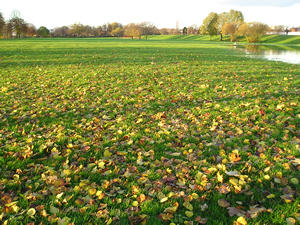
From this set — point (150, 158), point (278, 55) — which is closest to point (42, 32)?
point (278, 55)

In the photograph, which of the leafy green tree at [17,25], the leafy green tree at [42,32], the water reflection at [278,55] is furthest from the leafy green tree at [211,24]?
the leafy green tree at [42,32]

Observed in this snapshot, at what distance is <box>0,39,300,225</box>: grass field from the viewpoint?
259cm

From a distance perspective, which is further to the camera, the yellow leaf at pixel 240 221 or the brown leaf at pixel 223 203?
the brown leaf at pixel 223 203

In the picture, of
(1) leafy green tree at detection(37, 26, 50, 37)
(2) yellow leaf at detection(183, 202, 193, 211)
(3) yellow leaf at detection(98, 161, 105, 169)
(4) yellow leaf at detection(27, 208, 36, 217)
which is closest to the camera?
(4) yellow leaf at detection(27, 208, 36, 217)

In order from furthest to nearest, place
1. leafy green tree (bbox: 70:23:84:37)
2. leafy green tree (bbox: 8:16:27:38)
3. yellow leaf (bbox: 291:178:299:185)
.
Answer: leafy green tree (bbox: 70:23:84:37)
leafy green tree (bbox: 8:16:27:38)
yellow leaf (bbox: 291:178:299:185)

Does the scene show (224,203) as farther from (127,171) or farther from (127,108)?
(127,108)

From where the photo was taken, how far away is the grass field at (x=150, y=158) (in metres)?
2.59

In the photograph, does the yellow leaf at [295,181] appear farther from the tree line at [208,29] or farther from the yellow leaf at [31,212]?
the tree line at [208,29]

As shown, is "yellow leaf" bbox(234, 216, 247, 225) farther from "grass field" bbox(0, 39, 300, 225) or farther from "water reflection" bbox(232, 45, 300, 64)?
"water reflection" bbox(232, 45, 300, 64)

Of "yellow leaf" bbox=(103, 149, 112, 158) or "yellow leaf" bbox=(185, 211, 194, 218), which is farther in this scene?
"yellow leaf" bbox=(103, 149, 112, 158)

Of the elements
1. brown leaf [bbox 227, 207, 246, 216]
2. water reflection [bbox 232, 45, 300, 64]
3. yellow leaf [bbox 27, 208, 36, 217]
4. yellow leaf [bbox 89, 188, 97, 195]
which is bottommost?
brown leaf [bbox 227, 207, 246, 216]

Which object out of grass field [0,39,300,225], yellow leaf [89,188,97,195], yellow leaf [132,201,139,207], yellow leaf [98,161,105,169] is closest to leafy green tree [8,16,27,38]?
grass field [0,39,300,225]

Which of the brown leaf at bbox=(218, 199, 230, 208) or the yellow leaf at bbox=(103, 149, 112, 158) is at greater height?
the yellow leaf at bbox=(103, 149, 112, 158)

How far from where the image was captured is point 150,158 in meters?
3.74
